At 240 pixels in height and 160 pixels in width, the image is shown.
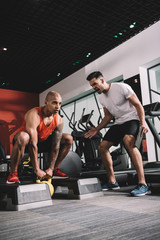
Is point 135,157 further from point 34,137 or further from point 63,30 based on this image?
point 63,30

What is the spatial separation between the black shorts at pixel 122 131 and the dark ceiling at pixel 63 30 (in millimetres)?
2924

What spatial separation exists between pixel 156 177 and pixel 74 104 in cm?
578

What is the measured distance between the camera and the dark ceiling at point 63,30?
174 inches

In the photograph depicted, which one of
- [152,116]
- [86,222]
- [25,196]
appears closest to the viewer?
[86,222]

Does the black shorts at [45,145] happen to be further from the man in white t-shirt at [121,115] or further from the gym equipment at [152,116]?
the gym equipment at [152,116]

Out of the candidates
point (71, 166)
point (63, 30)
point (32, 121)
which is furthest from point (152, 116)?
point (63, 30)

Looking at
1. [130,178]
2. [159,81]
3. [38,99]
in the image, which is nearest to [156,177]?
[130,178]

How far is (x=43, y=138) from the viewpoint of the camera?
7.80 ft

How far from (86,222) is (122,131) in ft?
4.33

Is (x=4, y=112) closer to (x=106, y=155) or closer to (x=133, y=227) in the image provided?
(x=106, y=155)

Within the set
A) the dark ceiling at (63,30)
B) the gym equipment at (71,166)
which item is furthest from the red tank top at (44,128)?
the dark ceiling at (63,30)

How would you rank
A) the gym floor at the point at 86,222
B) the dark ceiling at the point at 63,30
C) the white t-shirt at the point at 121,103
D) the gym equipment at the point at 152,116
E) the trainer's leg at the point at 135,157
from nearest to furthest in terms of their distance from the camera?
the gym floor at the point at 86,222
the trainer's leg at the point at 135,157
the white t-shirt at the point at 121,103
the gym equipment at the point at 152,116
the dark ceiling at the point at 63,30

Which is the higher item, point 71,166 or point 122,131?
point 122,131

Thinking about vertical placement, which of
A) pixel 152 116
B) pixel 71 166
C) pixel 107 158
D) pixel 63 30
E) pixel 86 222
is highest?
pixel 63 30
